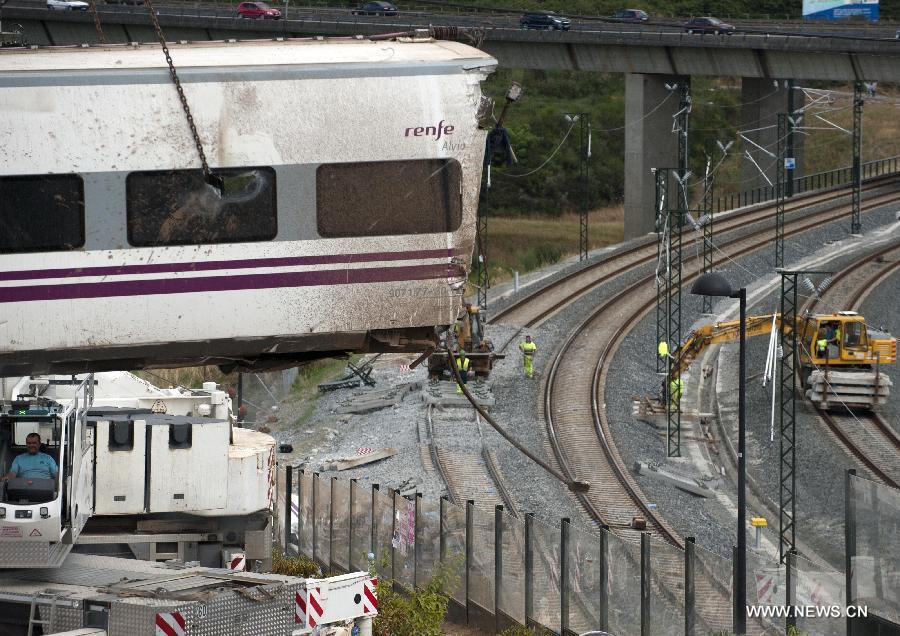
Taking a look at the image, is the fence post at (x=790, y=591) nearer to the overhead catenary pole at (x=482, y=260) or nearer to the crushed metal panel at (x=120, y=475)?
the overhead catenary pole at (x=482, y=260)

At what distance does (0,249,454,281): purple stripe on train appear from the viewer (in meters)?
11.9

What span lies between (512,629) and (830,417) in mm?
23478

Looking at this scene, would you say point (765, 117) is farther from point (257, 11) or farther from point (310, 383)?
point (310, 383)

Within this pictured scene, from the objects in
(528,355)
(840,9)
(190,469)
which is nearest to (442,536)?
(190,469)

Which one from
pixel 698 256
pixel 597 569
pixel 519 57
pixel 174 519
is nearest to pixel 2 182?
pixel 174 519

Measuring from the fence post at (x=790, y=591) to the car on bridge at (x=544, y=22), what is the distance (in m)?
51.8

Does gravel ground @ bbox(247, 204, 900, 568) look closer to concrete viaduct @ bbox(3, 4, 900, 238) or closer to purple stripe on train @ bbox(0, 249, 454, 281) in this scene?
concrete viaduct @ bbox(3, 4, 900, 238)

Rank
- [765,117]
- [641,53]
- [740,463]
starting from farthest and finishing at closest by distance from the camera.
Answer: [765,117], [641,53], [740,463]

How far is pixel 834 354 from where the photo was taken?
39781 millimetres

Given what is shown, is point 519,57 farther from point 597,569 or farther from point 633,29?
point 597,569

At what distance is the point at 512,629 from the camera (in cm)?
1709

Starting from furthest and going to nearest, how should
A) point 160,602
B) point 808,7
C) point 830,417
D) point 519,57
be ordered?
point 808,7
point 519,57
point 830,417
point 160,602

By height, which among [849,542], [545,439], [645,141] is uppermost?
[645,141]

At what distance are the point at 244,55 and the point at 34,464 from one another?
4.92 metres
